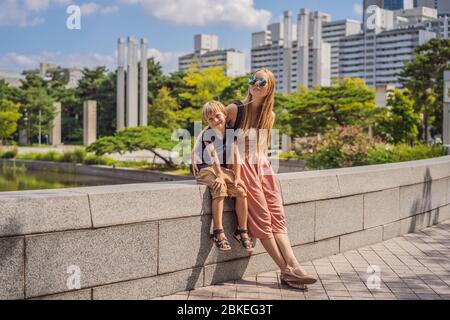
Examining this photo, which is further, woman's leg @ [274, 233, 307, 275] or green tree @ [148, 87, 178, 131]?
green tree @ [148, 87, 178, 131]

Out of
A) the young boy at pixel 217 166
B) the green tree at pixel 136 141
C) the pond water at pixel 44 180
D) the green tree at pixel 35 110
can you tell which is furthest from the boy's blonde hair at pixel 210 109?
the green tree at pixel 35 110

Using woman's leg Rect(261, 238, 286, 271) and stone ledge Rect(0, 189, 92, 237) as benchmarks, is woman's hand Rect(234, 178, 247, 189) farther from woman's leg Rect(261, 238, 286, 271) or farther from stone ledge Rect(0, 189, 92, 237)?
stone ledge Rect(0, 189, 92, 237)

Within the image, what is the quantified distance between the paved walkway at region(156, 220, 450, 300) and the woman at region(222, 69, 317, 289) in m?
0.27

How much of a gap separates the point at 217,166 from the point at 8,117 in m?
54.2

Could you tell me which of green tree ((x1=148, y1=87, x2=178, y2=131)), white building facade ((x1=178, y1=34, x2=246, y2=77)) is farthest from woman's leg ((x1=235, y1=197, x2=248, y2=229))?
white building facade ((x1=178, y1=34, x2=246, y2=77))

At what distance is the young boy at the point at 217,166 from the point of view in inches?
201

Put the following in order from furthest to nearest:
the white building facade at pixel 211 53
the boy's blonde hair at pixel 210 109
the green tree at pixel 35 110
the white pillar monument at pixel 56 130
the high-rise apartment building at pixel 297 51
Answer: the white building facade at pixel 211 53, the white pillar monument at pixel 56 130, the green tree at pixel 35 110, the high-rise apartment building at pixel 297 51, the boy's blonde hair at pixel 210 109

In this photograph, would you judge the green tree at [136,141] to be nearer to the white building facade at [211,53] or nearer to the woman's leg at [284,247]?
the woman's leg at [284,247]

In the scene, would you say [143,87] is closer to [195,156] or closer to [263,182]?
[263,182]

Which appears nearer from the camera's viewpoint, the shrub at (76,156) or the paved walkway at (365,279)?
the paved walkway at (365,279)

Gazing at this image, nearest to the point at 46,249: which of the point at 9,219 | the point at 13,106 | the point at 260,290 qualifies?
the point at 9,219

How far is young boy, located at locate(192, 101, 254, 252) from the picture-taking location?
512cm

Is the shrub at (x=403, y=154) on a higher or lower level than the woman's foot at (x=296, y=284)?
higher

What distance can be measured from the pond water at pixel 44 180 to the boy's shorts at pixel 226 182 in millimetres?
24312
